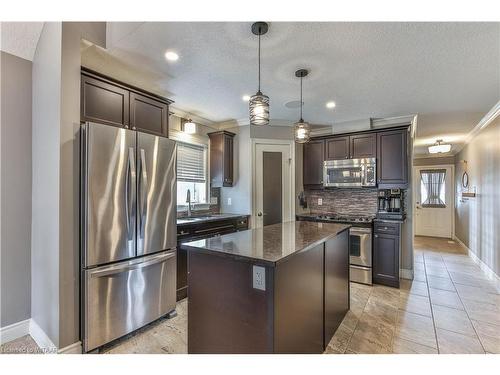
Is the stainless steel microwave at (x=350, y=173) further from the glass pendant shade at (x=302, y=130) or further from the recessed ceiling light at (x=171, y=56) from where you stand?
the recessed ceiling light at (x=171, y=56)

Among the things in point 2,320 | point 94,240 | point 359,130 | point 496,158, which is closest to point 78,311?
point 94,240

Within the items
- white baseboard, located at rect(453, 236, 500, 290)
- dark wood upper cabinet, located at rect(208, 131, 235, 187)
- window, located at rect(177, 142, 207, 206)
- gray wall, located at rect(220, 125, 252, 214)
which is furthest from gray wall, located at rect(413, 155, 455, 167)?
window, located at rect(177, 142, 207, 206)

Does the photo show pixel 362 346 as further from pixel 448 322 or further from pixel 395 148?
pixel 395 148

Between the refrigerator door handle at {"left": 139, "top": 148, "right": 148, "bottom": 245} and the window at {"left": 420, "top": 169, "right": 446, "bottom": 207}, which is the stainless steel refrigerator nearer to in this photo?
the refrigerator door handle at {"left": 139, "top": 148, "right": 148, "bottom": 245}

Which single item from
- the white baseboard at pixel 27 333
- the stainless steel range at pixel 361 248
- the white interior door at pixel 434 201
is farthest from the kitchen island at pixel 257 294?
the white interior door at pixel 434 201

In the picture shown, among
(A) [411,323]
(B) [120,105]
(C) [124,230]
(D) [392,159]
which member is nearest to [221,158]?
(B) [120,105]

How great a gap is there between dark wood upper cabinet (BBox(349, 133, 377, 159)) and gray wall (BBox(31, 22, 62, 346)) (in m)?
4.01

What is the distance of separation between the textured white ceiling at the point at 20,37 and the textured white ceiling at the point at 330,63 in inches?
26.7

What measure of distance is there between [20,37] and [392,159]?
468 cm

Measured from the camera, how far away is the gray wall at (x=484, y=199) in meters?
3.71

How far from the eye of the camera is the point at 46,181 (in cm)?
215

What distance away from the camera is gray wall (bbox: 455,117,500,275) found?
146 inches

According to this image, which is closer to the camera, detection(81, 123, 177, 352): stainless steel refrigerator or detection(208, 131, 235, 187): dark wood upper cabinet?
detection(81, 123, 177, 352): stainless steel refrigerator

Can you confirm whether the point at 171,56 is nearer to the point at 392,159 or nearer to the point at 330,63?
the point at 330,63
